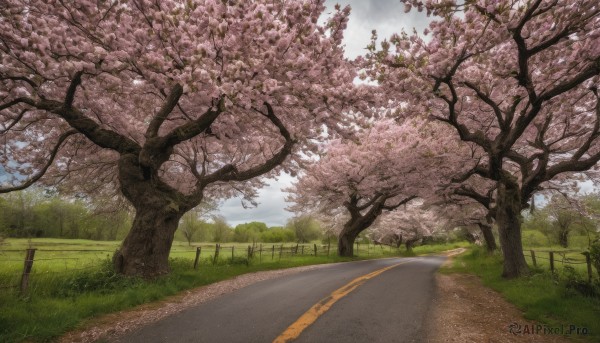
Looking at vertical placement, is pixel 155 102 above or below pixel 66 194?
above

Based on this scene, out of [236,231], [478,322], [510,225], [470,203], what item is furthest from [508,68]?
[236,231]

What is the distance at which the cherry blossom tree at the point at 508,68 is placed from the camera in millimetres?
7379

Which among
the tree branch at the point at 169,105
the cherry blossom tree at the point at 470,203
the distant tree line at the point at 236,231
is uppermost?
the tree branch at the point at 169,105

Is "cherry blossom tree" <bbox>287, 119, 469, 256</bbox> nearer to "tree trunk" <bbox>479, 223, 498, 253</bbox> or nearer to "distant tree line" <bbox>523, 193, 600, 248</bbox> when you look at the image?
"tree trunk" <bbox>479, 223, 498, 253</bbox>

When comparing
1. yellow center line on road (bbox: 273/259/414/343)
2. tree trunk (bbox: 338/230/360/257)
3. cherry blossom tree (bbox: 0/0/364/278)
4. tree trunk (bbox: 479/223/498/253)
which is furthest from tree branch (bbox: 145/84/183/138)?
tree trunk (bbox: 479/223/498/253)

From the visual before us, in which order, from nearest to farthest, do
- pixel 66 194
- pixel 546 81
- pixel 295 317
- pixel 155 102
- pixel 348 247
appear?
1. pixel 295 317
2. pixel 546 81
3. pixel 155 102
4. pixel 66 194
5. pixel 348 247

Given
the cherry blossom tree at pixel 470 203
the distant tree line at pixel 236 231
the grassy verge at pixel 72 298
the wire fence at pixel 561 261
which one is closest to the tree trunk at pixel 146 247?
the grassy verge at pixel 72 298

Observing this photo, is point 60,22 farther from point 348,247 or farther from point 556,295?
point 348,247

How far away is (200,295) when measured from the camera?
8.85 m

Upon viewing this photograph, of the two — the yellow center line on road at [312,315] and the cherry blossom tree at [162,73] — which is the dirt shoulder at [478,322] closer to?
the yellow center line on road at [312,315]

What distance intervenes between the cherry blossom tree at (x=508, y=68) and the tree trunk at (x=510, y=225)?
35 mm

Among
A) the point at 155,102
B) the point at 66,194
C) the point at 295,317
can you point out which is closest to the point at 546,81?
the point at 295,317

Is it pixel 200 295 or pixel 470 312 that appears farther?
pixel 200 295

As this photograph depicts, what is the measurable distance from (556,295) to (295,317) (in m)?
7.50
